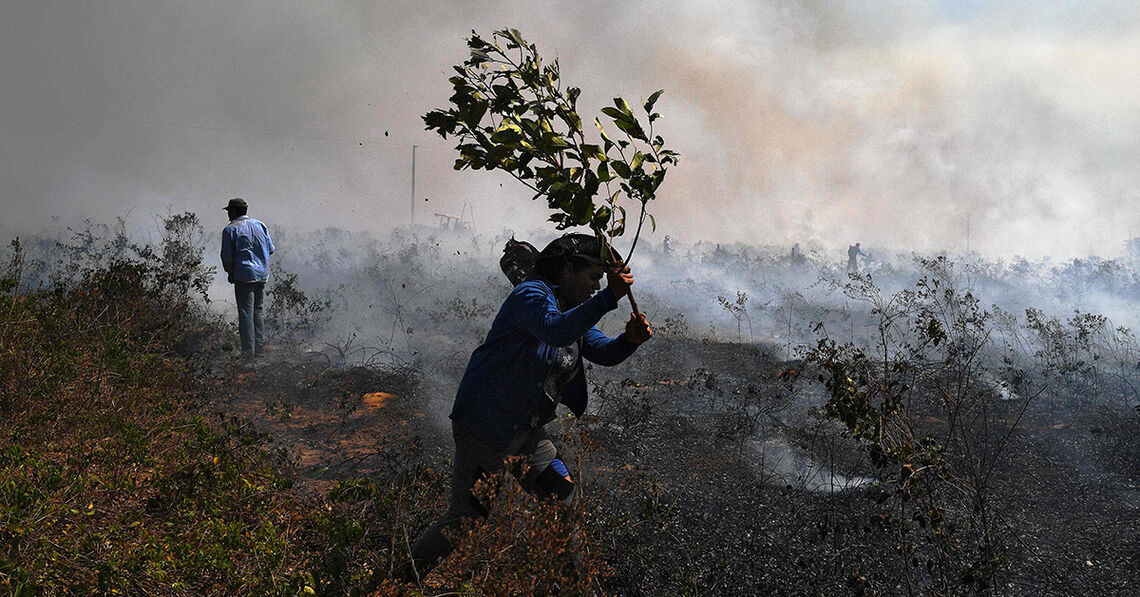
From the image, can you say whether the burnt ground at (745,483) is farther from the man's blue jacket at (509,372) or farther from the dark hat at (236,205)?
the dark hat at (236,205)

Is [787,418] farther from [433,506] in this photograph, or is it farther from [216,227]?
[216,227]

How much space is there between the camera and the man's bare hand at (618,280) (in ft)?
6.78

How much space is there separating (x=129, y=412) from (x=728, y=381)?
5036mm

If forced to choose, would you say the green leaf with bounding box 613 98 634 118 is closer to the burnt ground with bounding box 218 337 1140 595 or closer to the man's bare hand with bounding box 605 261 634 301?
the man's bare hand with bounding box 605 261 634 301

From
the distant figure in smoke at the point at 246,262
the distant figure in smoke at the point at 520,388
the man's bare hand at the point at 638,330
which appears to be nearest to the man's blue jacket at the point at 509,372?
the distant figure in smoke at the point at 520,388

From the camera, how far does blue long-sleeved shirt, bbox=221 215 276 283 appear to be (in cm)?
651

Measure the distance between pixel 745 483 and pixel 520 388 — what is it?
2381 millimetres

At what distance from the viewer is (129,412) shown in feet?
13.1

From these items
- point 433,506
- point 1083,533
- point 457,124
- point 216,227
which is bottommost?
point 1083,533

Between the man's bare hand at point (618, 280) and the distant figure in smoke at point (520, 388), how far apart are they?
21 centimetres

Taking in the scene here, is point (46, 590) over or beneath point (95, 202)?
beneath

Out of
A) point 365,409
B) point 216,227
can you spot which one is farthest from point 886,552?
point 216,227

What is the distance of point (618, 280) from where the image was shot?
6.79ft

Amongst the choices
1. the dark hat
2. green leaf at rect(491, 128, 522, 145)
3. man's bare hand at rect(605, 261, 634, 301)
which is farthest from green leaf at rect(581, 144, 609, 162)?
the dark hat
